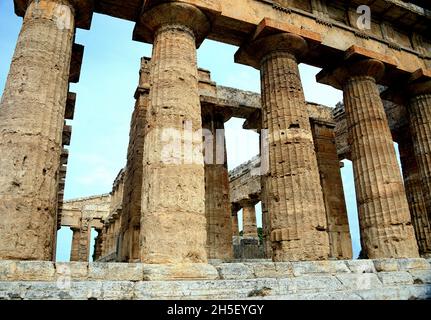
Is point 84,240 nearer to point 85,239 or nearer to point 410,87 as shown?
point 85,239

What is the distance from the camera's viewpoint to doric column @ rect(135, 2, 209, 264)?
21.4 ft

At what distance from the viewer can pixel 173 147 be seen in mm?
7309

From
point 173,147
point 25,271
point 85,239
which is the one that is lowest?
point 25,271

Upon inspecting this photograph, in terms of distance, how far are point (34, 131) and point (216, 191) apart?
7699 millimetres

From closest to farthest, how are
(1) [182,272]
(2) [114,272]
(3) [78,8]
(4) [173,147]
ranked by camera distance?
(2) [114,272] < (1) [182,272] < (4) [173,147] < (3) [78,8]

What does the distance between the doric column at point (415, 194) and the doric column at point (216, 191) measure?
723 cm

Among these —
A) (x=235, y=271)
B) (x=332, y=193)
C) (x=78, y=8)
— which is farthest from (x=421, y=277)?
(x=78, y=8)

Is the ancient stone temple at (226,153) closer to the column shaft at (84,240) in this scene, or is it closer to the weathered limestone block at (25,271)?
the weathered limestone block at (25,271)

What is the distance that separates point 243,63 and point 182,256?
6653 millimetres

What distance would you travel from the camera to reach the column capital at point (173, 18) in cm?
852

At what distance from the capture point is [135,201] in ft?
35.2

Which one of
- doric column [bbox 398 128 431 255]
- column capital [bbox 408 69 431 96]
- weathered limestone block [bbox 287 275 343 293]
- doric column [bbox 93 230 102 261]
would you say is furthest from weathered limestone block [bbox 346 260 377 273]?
doric column [bbox 93 230 102 261]
